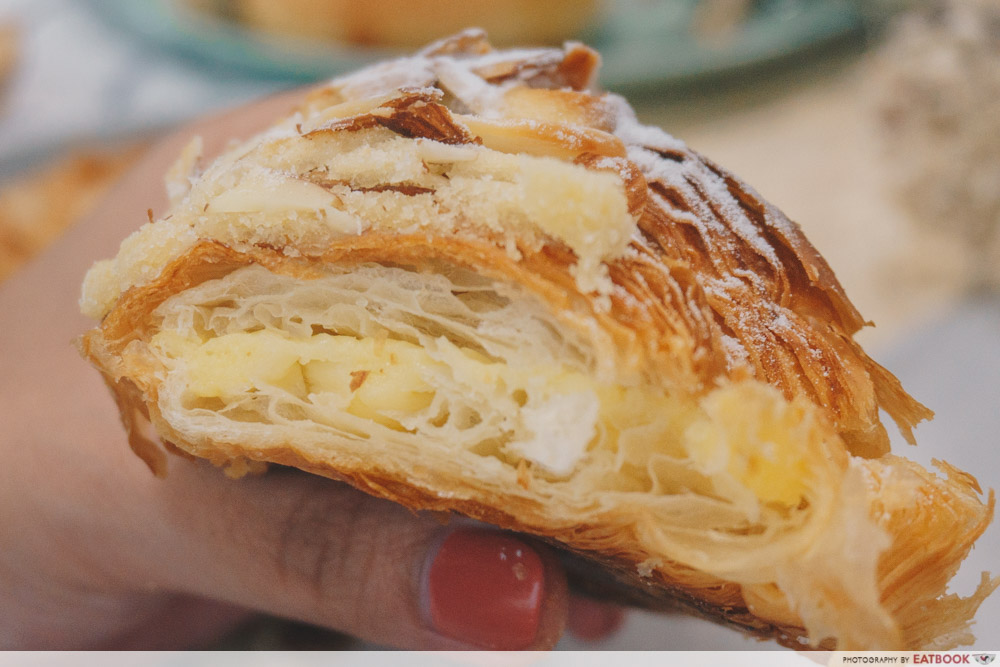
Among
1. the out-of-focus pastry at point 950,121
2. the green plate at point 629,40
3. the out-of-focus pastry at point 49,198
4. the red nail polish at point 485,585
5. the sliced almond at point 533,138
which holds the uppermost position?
the green plate at point 629,40

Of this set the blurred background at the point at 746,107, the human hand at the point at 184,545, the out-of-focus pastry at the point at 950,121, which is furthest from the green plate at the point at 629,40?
the human hand at the point at 184,545

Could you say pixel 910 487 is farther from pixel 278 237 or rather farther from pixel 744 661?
pixel 744 661

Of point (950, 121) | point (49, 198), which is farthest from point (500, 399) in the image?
point (49, 198)

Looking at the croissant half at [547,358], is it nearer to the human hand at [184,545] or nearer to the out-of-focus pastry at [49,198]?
the human hand at [184,545]

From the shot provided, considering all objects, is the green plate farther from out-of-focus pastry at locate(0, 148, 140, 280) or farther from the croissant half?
the croissant half

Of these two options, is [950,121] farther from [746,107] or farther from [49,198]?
[49,198]

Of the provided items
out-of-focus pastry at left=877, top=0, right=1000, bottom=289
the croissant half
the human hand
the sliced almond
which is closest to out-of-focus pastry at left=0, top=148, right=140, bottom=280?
the human hand
